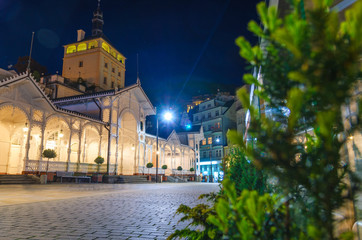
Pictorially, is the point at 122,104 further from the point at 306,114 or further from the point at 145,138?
the point at 306,114

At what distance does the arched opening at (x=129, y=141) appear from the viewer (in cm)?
3189

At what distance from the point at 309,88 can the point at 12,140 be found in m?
27.5

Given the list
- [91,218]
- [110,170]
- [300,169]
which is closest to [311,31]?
[300,169]

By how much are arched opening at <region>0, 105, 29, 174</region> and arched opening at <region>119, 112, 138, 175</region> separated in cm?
1156

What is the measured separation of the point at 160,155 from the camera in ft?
131

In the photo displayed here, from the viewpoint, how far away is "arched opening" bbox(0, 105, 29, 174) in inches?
856

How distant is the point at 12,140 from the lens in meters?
22.8

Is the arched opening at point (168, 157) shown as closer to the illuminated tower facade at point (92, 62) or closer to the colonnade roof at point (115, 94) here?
the colonnade roof at point (115, 94)

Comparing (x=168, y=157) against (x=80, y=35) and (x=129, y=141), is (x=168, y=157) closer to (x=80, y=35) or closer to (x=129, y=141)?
(x=129, y=141)

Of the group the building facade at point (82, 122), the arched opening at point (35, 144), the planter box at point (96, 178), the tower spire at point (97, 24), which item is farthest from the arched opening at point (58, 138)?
the tower spire at point (97, 24)

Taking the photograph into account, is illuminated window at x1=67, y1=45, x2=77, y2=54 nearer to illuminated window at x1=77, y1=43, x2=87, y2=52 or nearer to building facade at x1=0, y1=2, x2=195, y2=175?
building facade at x1=0, y1=2, x2=195, y2=175

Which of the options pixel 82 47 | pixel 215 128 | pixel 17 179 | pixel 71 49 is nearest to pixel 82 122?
pixel 17 179

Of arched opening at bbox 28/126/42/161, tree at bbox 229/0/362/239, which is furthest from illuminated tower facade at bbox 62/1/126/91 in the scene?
tree at bbox 229/0/362/239

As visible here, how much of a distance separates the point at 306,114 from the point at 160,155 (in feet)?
129
